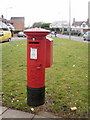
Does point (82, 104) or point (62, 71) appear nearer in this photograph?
point (82, 104)

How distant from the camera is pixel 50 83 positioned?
441cm

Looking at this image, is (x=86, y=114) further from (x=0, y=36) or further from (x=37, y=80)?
(x=0, y=36)

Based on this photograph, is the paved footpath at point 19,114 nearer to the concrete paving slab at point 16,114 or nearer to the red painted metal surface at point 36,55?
the concrete paving slab at point 16,114

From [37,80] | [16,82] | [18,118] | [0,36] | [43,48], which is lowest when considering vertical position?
[18,118]

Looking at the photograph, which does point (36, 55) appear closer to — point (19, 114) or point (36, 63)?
point (36, 63)

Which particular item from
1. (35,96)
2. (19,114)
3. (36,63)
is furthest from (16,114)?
(36,63)

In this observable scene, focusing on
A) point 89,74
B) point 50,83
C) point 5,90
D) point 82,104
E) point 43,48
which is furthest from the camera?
point 89,74

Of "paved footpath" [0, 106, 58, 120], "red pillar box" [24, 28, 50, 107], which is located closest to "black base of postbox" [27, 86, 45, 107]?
"red pillar box" [24, 28, 50, 107]

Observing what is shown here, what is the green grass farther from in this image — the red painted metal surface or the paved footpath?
the red painted metal surface

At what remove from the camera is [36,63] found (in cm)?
295

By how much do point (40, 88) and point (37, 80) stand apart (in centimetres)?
17

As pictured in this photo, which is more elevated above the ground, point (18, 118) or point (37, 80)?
point (37, 80)

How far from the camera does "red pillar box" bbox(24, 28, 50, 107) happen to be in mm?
2867

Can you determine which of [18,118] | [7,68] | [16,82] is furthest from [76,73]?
[18,118]
